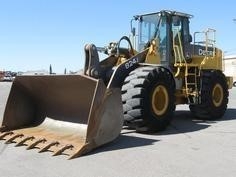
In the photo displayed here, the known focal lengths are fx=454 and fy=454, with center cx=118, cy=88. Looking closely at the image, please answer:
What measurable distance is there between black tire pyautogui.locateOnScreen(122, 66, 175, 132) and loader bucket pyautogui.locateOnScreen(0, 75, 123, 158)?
37.0 inches

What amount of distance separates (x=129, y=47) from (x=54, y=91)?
267cm

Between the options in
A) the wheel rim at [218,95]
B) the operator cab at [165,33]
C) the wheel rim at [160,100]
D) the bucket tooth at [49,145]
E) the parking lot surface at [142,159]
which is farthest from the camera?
the wheel rim at [218,95]

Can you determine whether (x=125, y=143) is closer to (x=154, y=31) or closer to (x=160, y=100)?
(x=160, y=100)

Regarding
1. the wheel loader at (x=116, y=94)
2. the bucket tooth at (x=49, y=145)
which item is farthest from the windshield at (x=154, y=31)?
the bucket tooth at (x=49, y=145)

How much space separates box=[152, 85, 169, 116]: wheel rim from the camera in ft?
32.0

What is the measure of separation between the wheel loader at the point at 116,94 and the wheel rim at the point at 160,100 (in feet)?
0.07

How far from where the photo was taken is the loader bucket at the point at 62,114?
25.6 feet

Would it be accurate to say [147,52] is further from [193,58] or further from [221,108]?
[221,108]

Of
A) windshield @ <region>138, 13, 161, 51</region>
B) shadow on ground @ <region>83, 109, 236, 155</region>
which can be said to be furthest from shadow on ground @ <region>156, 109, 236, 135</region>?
windshield @ <region>138, 13, 161, 51</region>

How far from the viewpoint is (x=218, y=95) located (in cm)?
1291

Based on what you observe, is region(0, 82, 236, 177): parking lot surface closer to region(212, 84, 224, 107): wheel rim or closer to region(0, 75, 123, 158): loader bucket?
region(0, 75, 123, 158): loader bucket

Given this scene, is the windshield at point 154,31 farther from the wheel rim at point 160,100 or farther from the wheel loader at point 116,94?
the wheel rim at point 160,100

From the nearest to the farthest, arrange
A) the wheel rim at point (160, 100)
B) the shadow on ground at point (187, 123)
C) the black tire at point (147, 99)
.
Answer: the black tire at point (147, 99) → the wheel rim at point (160, 100) → the shadow on ground at point (187, 123)

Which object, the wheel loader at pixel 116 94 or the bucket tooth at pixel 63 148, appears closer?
the bucket tooth at pixel 63 148
